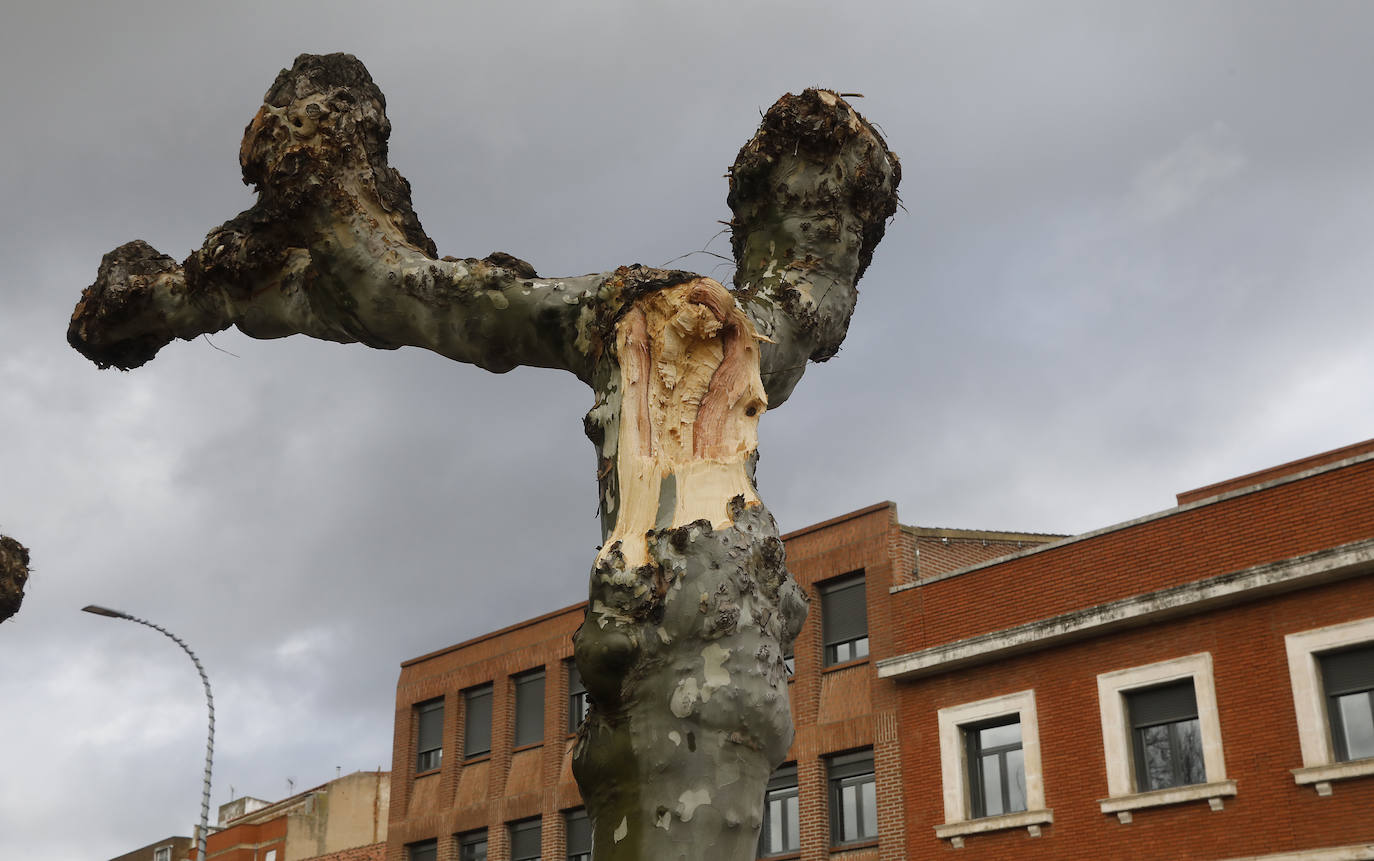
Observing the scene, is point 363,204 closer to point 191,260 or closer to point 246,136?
point 246,136

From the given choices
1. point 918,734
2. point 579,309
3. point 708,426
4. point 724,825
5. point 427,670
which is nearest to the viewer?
point 724,825

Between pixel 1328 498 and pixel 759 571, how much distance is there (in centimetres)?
1740

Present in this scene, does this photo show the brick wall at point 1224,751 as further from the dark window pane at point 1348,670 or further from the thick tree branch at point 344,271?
the thick tree branch at point 344,271

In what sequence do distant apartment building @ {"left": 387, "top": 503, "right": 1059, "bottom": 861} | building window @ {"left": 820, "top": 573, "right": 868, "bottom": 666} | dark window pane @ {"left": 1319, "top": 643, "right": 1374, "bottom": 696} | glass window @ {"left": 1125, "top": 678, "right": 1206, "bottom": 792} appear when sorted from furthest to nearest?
building window @ {"left": 820, "top": 573, "right": 868, "bottom": 666} → distant apartment building @ {"left": 387, "top": 503, "right": 1059, "bottom": 861} → glass window @ {"left": 1125, "top": 678, "right": 1206, "bottom": 792} → dark window pane @ {"left": 1319, "top": 643, "right": 1374, "bottom": 696}

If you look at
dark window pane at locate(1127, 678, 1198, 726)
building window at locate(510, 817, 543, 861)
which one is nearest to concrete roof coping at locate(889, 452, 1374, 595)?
dark window pane at locate(1127, 678, 1198, 726)

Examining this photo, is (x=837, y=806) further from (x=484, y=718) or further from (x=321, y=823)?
(x=321, y=823)

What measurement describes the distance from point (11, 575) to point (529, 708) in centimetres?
2288

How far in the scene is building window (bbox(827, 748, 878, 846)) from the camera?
24547 mm

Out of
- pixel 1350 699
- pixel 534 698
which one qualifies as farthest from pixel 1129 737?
pixel 534 698

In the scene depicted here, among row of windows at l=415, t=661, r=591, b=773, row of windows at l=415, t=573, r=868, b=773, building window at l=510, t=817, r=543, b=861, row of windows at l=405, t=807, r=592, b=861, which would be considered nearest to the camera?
row of windows at l=415, t=573, r=868, b=773

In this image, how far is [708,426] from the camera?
461cm

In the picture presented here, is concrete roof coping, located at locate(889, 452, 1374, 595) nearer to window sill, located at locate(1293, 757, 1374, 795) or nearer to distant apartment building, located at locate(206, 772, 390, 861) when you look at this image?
window sill, located at locate(1293, 757, 1374, 795)

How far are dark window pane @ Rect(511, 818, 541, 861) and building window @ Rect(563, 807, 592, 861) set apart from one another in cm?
86

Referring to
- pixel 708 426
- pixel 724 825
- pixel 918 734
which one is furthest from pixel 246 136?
pixel 918 734
